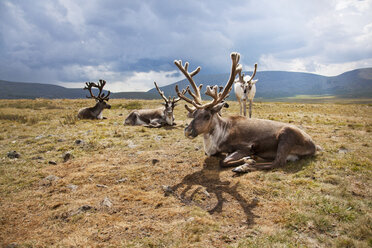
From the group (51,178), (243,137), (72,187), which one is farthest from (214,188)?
(51,178)

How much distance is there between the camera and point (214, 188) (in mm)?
5434

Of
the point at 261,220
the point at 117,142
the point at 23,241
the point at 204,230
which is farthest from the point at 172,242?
the point at 117,142

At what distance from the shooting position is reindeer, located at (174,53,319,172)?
645 cm

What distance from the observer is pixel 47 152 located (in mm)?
8992

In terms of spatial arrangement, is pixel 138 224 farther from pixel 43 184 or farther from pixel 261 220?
pixel 43 184

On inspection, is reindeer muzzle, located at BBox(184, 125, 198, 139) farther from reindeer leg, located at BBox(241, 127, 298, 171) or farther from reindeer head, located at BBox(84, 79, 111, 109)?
reindeer head, located at BBox(84, 79, 111, 109)

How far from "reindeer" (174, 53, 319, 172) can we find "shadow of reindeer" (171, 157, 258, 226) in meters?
0.58

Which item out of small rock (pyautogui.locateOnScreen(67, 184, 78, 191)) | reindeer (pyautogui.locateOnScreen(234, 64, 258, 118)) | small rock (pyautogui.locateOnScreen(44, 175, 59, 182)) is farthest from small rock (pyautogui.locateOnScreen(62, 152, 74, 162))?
reindeer (pyautogui.locateOnScreen(234, 64, 258, 118))

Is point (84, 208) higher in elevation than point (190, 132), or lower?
lower

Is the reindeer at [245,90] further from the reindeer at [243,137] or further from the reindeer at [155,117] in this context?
the reindeer at [243,137]

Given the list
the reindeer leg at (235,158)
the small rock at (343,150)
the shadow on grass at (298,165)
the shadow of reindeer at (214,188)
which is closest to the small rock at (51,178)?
the shadow of reindeer at (214,188)

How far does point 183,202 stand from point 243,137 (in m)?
3.38

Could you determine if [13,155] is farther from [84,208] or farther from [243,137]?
[243,137]

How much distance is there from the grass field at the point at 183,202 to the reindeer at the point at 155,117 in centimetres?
741
